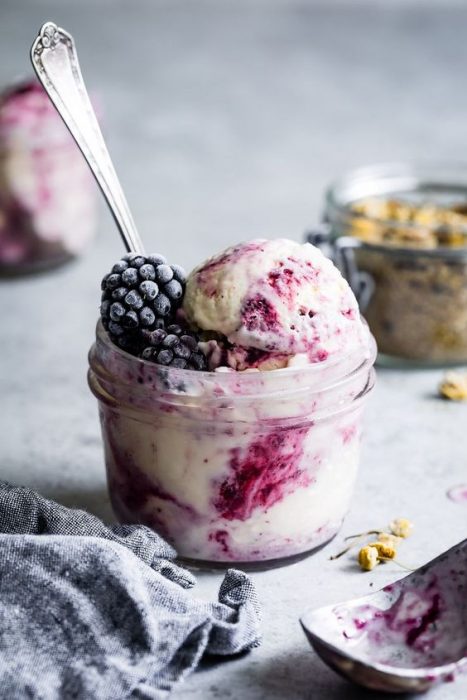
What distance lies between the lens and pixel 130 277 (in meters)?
1.58

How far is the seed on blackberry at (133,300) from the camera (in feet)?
5.13

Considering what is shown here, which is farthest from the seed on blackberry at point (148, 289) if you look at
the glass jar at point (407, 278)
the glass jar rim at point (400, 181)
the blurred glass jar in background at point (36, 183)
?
the blurred glass jar in background at point (36, 183)

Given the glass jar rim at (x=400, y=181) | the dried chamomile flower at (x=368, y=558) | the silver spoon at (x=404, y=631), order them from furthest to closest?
1. the glass jar rim at (x=400, y=181)
2. the dried chamomile flower at (x=368, y=558)
3. the silver spoon at (x=404, y=631)

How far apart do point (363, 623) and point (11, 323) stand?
4.77ft

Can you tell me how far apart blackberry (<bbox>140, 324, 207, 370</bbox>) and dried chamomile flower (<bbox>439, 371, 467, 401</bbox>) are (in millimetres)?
854

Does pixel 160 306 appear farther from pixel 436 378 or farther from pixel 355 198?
pixel 355 198

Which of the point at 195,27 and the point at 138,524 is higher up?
the point at 195,27

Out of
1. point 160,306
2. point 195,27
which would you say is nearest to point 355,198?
point 160,306

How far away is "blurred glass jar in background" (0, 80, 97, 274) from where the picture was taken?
2.75 m

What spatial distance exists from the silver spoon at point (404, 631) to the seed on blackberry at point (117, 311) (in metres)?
0.48

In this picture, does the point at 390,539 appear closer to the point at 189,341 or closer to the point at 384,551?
the point at 384,551

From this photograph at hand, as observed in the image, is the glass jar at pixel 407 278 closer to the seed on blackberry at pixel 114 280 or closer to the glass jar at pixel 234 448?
the glass jar at pixel 234 448

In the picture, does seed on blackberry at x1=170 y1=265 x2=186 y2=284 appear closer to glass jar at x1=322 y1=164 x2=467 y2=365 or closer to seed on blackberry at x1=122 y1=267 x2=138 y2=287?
seed on blackberry at x1=122 y1=267 x2=138 y2=287

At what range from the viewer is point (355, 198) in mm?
2740
